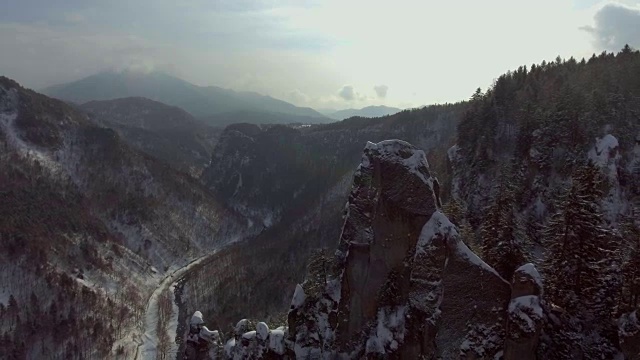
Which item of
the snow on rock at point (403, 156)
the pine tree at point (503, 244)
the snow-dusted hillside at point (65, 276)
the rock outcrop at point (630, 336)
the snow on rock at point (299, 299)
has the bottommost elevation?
the snow-dusted hillside at point (65, 276)

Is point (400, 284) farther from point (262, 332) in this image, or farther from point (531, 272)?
point (262, 332)

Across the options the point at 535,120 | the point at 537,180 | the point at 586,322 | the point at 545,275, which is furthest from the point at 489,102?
the point at 586,322

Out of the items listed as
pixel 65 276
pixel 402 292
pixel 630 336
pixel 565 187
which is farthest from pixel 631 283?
pixel 65 276

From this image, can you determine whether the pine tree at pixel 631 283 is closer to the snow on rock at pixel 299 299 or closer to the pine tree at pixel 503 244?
the pine tree at pixel 503 244

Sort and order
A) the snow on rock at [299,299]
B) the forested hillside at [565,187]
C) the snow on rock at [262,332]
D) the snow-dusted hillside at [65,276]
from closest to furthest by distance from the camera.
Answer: the forested hillside at [565,187] < the snow on rock at [299,299] < the snow on rock at [262,332] < the snow-dusted hillside at [65,276]

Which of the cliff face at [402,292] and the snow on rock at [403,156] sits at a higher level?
the snow on rock at [403,156]

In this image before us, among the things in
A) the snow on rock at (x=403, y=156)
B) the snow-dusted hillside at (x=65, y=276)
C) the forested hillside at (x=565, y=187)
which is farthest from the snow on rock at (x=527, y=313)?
the snow-dusted hillside at (x=65, y=276)
